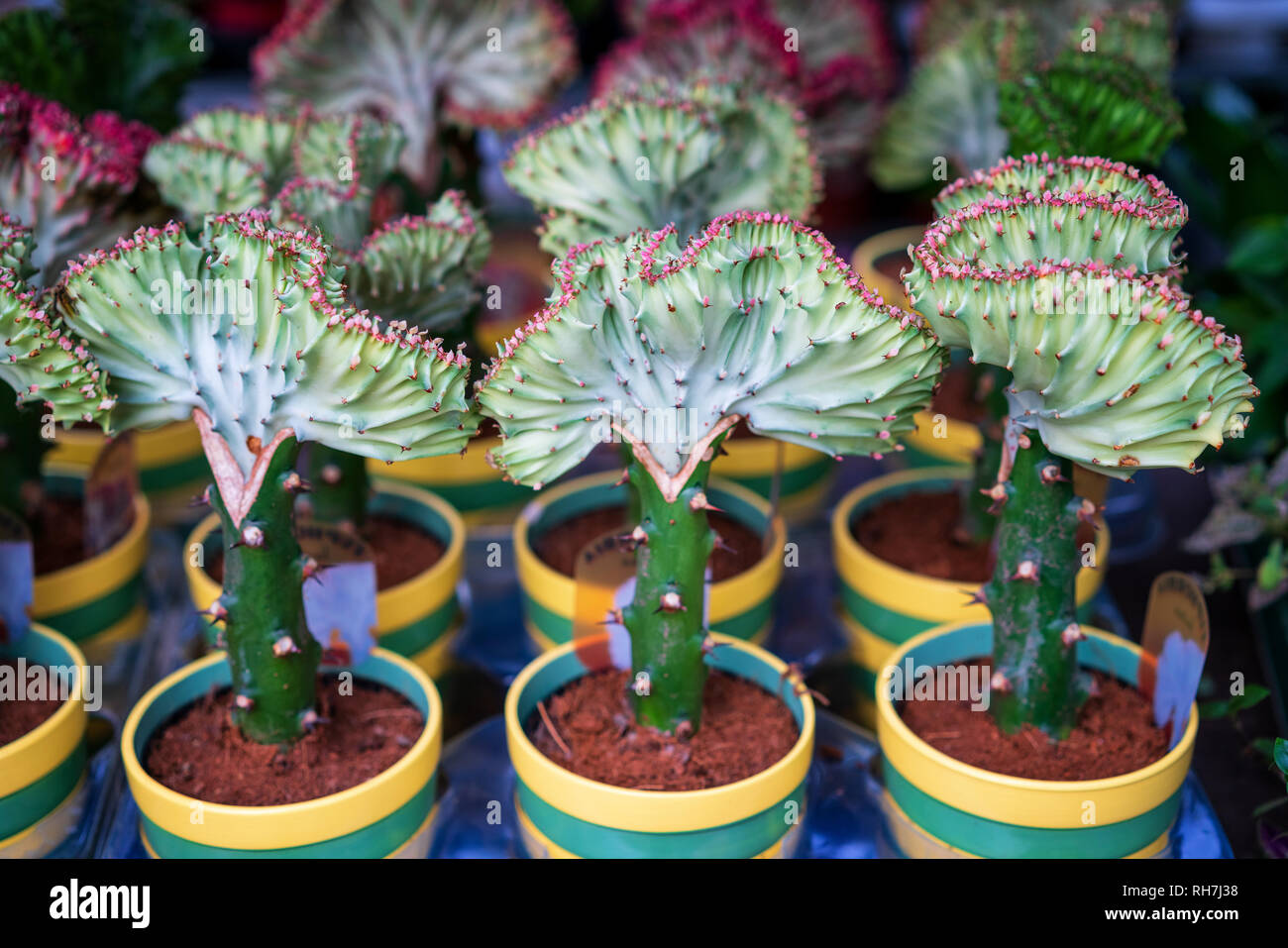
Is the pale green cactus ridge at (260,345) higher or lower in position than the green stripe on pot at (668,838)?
higher

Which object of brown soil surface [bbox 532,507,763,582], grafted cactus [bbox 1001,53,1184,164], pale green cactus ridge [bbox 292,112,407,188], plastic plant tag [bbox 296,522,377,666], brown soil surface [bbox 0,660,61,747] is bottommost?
brown soil surface [bbox 532,507,763,582]

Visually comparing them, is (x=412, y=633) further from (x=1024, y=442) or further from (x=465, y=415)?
(x=1024, y=442)

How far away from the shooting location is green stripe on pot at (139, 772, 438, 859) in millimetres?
1424

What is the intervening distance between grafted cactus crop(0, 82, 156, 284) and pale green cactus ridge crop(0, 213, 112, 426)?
317mm

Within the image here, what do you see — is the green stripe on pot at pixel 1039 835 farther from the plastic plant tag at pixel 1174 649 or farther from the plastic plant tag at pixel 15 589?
the plastic plant tag at pixel 15 589

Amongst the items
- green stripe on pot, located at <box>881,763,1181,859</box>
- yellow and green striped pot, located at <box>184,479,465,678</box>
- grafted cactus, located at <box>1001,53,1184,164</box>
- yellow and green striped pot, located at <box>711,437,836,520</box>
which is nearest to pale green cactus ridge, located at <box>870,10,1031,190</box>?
grafted cactus, located at <box>1001,53,1184,164</box>

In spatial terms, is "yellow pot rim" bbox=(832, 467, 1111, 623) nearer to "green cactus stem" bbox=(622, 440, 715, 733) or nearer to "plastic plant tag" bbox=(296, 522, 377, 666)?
"green cactus stem" bbox=(622, 440, 715, 733)

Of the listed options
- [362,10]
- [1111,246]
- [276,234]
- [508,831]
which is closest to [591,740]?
[508,831]

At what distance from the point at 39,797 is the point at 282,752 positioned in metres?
0.28

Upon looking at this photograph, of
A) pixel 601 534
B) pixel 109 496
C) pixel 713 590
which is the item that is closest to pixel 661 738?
pixel 713 590

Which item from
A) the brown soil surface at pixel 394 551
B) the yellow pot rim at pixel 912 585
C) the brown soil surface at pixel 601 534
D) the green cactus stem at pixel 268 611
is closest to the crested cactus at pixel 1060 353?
the yellow pot rim at pixel 912 585

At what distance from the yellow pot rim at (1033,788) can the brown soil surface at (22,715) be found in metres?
1.05

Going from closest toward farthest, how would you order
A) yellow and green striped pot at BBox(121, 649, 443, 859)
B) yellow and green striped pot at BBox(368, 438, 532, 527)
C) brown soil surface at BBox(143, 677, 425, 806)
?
yellow and green striped pot at BBox(121, 649, 443, 859) → brown soil surface at BBox(143, 677, 425, 806) → yellow and green striped pot at BBox(368, 438, 532, 527)

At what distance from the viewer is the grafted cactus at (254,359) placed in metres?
→ 1.35
